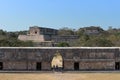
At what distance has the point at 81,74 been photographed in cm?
1900

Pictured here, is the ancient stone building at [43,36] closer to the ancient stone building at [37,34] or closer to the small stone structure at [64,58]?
the ancient stone building at [37,34]

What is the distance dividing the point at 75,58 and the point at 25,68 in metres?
3.41

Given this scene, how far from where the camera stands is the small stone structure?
68.0ft

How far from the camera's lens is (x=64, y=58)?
68.2 feet

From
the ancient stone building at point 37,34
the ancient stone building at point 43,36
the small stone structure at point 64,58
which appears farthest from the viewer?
the ancient stone building at point 37,34

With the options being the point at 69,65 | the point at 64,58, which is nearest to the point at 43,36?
the point at 64,58

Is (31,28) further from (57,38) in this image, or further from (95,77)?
(95,77)

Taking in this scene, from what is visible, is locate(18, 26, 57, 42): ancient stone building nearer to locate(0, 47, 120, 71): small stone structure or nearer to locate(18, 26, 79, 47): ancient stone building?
locate(18, 26, 79, 47): ancient stone building

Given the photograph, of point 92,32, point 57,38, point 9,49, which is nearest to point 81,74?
point 9,49

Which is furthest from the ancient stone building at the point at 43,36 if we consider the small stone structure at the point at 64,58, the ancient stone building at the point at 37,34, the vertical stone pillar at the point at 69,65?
the vertical stone pillar at the point at 69,65

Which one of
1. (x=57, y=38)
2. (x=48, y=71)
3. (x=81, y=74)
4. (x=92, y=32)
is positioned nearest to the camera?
(x=81, y=74)

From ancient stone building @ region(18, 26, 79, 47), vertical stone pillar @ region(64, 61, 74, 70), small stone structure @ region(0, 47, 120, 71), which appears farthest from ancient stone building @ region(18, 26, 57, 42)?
vertical stone pillar @ region(64, 61, 74, 70)

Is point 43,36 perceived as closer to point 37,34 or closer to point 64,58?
point 37,34

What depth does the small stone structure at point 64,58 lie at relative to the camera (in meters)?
20.7
